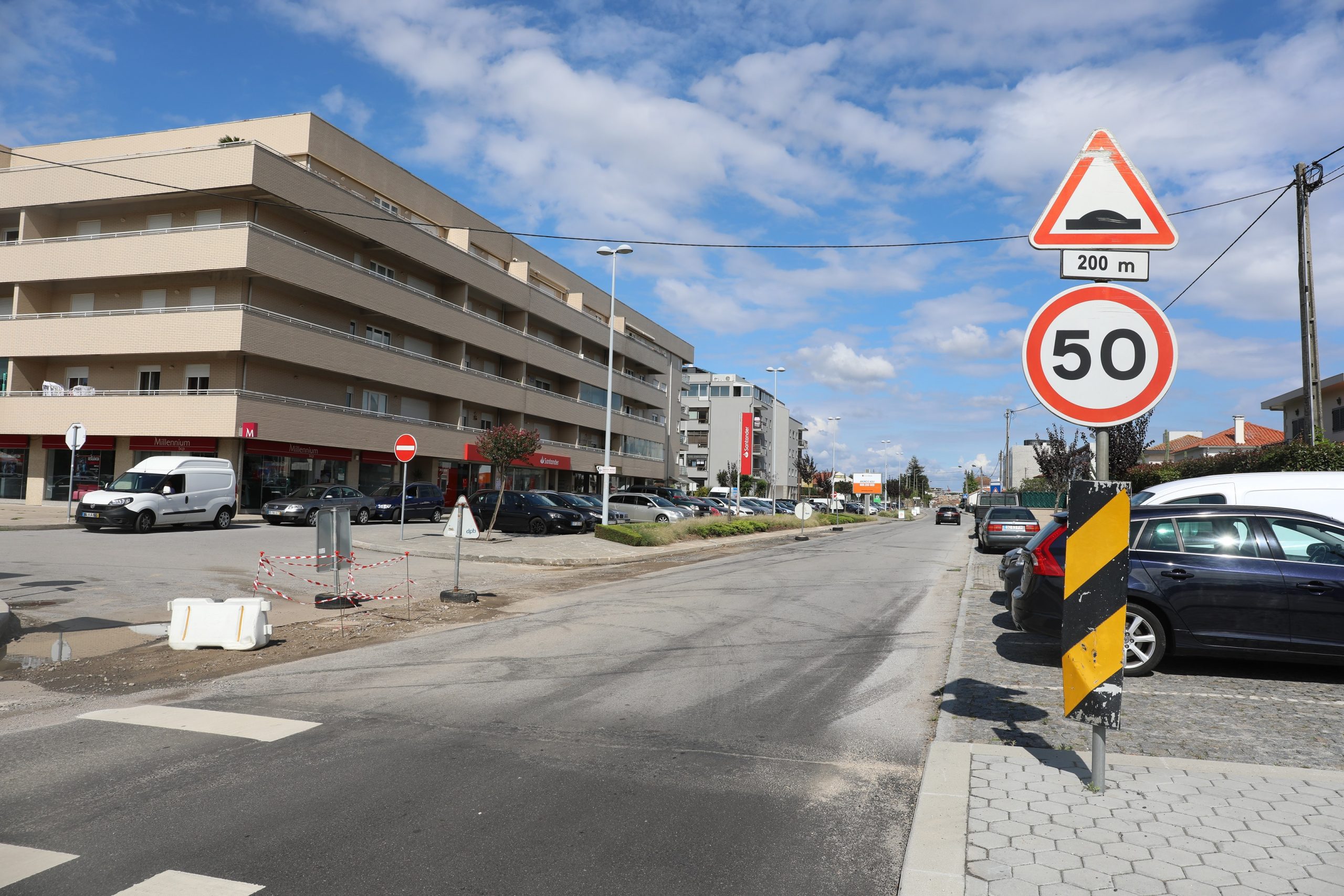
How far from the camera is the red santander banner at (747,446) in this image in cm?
5094

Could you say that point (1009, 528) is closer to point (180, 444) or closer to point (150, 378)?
point (180, 444)

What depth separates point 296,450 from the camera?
114ft

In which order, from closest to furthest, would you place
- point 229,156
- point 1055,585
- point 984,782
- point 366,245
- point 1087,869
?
point 1087,869
point 984,782
point 1055,585
point 229,156
point 366,245

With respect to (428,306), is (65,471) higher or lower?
lower

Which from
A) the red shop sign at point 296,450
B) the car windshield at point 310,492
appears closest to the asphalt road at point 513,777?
the car windshield at point 310,492

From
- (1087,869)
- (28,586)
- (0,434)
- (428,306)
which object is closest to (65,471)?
(0,434)

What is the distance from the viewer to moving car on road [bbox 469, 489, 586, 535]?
1172 inches

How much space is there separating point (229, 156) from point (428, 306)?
12.2 m

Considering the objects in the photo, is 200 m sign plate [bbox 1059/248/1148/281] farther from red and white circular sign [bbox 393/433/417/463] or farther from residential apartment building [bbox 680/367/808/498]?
residential apartment building [bbox 680/367/808/498]

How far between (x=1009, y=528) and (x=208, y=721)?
24.0 m

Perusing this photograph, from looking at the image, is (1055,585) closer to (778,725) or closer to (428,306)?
(778,725)

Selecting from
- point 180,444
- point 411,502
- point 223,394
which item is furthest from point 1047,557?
point 180,444

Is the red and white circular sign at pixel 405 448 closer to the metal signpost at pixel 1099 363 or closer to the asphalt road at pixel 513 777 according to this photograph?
the asphalt road at pixel 513 777

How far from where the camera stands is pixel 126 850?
12.1 feet
